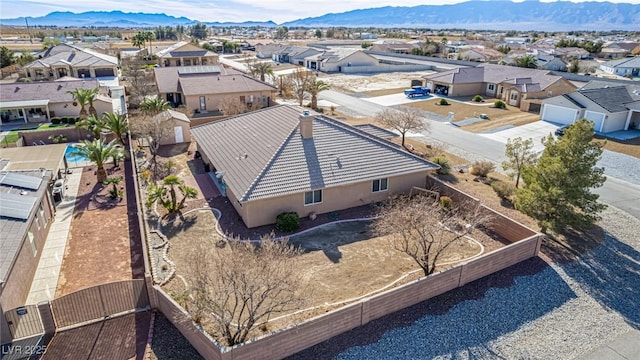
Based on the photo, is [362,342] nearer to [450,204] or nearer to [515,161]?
[450,204]

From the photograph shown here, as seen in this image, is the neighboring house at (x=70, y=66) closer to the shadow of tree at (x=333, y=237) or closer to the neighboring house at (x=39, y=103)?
the neighboring house at (x=39, y=103)

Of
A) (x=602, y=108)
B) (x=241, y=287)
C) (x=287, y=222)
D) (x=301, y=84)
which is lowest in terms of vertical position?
(x=287, y=222)

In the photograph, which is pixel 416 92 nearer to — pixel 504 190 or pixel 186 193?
pixel 504 190

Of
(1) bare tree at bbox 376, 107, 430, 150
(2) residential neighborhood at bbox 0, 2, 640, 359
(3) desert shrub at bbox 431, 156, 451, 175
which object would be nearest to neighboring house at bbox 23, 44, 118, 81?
(2) residential neighborhood at bbox 0, 2, 640, 359

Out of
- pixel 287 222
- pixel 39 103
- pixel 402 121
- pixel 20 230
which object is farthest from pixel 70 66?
pixel 287 222

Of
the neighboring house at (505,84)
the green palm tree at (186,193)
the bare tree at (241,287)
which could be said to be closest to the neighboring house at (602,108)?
→ the neighboring house at (505,84)

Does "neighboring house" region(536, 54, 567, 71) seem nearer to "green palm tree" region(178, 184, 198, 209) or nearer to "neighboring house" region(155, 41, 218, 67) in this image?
"neighboring house" region(155, 41, 218, 67)

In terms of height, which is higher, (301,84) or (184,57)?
(184,57)
